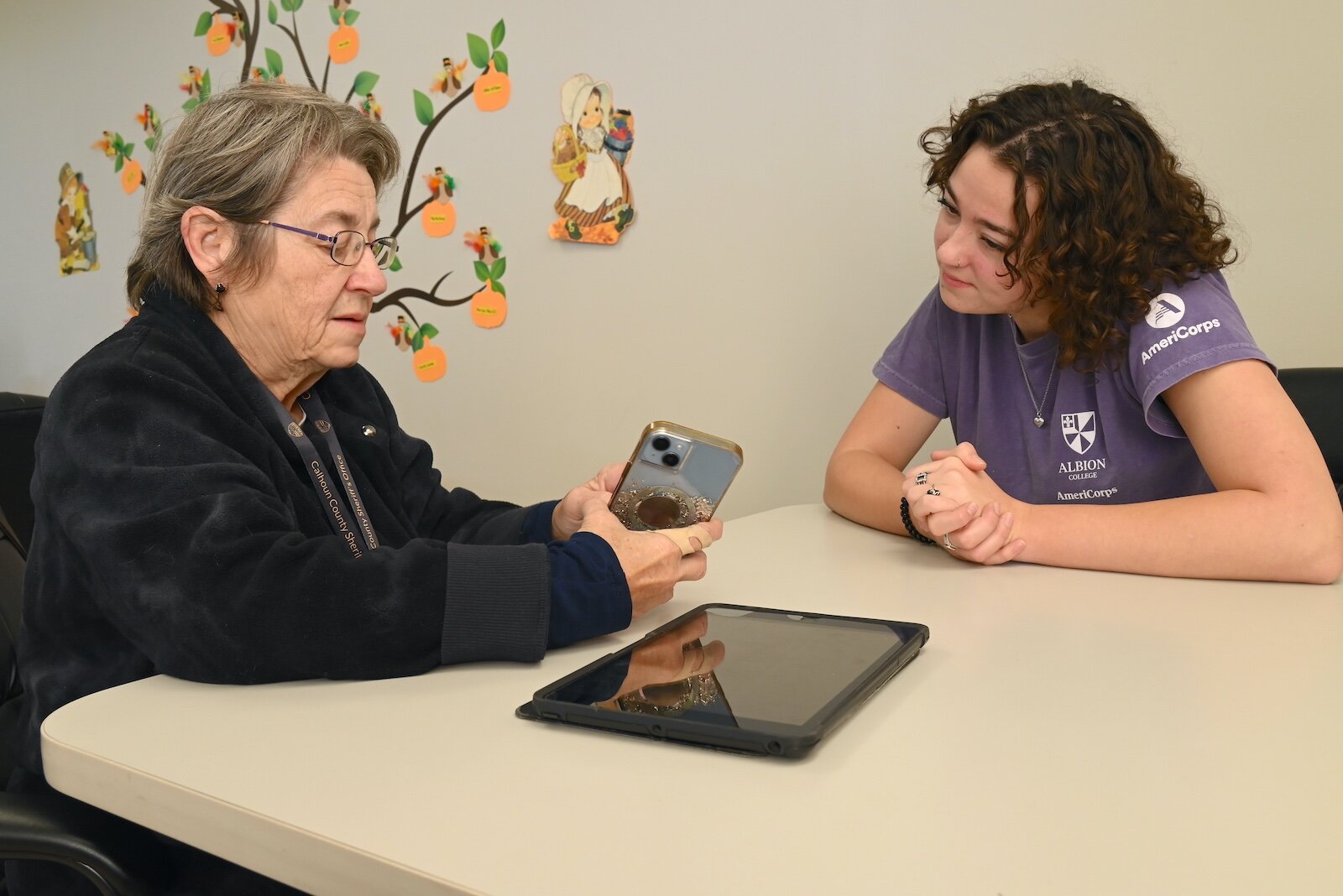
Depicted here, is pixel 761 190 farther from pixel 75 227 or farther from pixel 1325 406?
pixel 75 227

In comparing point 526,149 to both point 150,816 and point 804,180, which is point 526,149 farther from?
point 150,816

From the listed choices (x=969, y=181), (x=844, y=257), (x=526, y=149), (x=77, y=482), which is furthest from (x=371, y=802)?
(x=526, y=149)

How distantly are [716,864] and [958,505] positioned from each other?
0.68 meters

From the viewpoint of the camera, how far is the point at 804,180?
2.06m

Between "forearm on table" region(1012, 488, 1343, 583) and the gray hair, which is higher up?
the gray hair

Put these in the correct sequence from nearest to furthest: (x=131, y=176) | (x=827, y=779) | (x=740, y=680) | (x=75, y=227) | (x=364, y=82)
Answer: (x=827, y=779) → (x=740, y=680) → (x=364, y=82) → (x=131, y=176) → (x=75, y=227)

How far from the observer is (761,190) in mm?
2113

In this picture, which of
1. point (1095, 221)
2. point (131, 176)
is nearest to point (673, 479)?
point (1095, 221)

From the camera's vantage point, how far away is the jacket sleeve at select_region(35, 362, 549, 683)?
82 cm

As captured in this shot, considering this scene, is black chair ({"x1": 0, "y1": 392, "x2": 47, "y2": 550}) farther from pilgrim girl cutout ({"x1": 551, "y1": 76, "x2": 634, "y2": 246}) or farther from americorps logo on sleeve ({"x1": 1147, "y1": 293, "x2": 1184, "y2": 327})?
americorps logo on sleeve ({"x1": 1147, "y1": 293, "x2": 1184, "y2": 327})

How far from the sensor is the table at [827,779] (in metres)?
0.54

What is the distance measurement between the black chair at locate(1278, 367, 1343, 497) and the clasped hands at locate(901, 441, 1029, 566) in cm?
49

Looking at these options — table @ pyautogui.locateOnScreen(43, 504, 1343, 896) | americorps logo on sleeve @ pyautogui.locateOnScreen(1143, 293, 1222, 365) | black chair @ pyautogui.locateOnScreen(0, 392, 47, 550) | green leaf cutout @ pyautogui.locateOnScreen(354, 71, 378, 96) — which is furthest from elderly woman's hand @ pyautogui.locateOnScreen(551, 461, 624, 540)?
green leaf cutout @ pyautogui.locateOnScreen(354, 71, 378, 96)

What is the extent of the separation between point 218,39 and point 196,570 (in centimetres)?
264
